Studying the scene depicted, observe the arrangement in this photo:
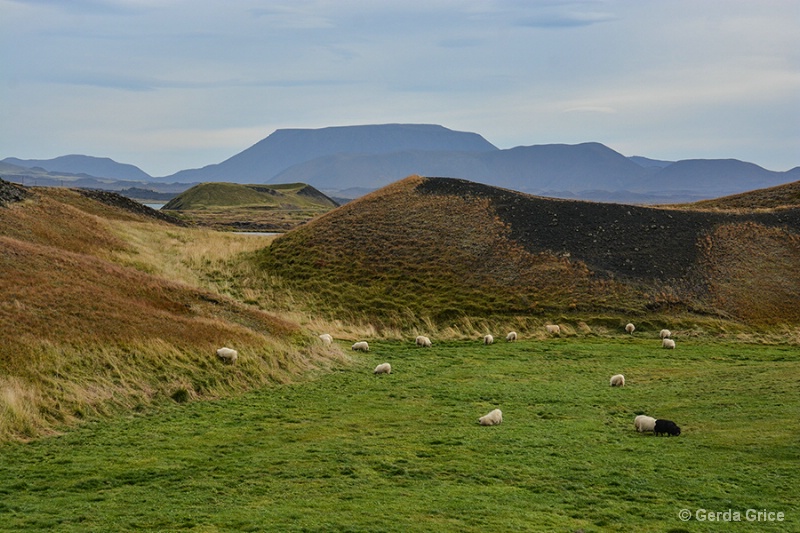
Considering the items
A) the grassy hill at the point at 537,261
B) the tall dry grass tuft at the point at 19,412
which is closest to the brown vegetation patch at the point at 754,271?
the grassy hill at the point at 537,261

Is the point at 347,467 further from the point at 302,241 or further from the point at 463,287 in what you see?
the point at 302,241

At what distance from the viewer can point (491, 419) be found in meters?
22.5

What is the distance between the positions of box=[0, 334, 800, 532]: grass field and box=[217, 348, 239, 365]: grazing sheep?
79.0 inches

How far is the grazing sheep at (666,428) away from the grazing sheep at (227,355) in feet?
52.9

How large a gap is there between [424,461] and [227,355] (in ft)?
42.2

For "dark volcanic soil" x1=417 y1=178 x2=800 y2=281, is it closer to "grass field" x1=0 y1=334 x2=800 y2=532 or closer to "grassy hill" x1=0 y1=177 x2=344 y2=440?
"grass field" x1=0 y1=334 x2=800 y2=532

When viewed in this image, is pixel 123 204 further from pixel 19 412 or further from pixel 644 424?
pixel 644 424

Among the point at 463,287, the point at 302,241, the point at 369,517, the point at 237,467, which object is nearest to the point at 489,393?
the point at 237,467

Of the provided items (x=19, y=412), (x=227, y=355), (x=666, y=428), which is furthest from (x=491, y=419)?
(x=19, y=412)

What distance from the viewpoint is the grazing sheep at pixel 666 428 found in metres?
20.5

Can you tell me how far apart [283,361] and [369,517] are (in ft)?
58.6

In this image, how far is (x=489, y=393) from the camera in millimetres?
27828

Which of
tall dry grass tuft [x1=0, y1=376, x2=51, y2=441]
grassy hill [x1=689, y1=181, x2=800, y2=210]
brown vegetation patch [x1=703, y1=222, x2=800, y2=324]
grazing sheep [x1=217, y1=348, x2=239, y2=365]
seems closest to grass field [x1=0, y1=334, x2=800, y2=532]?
tall dry grass tuft [x1=0, y1=376, x2=51, y2=441]

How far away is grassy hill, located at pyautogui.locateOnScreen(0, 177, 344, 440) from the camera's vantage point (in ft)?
71.1
